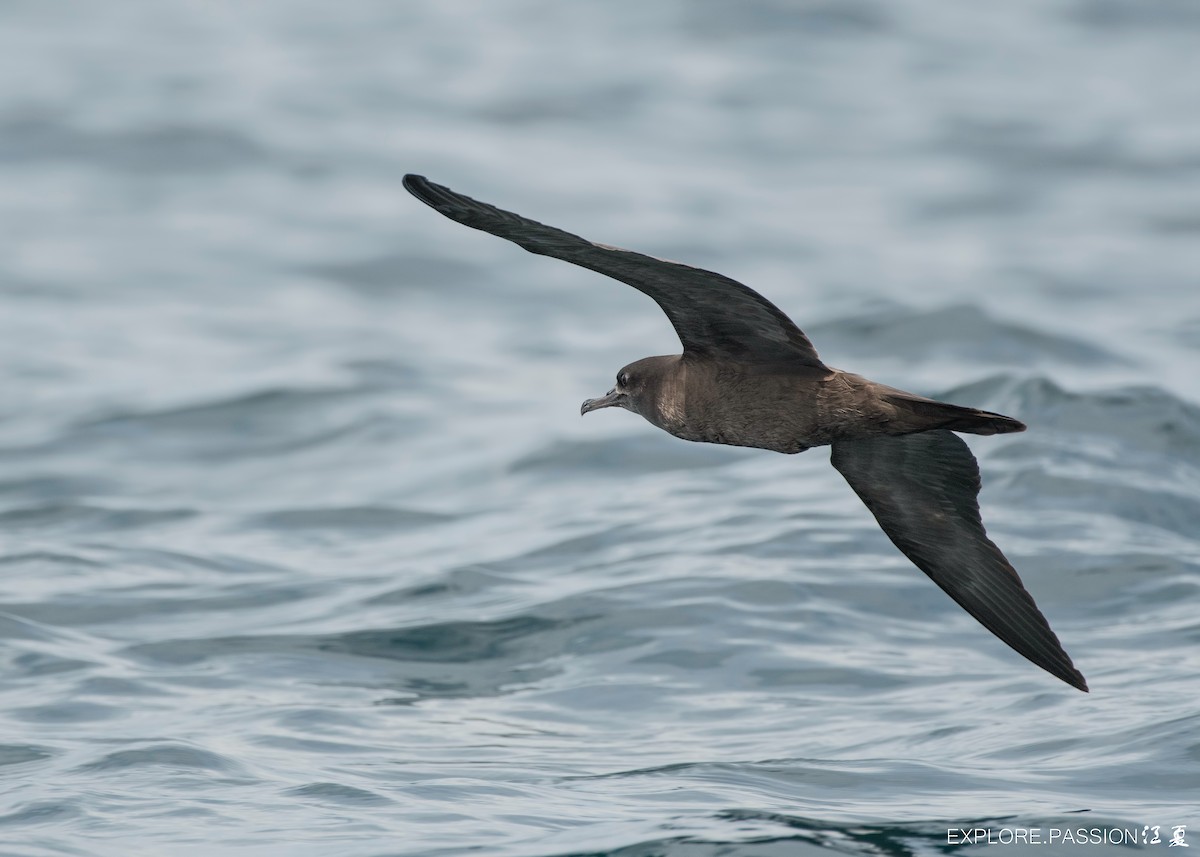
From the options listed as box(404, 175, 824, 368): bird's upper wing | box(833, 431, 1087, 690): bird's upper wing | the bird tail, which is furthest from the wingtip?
box(833, 431, 1087, 690): bird's upper wing

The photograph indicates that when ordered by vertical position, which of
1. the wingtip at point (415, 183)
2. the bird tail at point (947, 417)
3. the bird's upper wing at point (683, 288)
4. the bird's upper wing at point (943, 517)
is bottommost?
the bird's upper wing at point (943, 517)

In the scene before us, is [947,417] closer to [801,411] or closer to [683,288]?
[801,411]

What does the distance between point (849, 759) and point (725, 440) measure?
109 inches

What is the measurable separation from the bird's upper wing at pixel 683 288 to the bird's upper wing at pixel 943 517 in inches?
43.6

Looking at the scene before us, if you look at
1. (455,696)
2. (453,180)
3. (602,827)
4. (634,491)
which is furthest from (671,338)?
(602,827)

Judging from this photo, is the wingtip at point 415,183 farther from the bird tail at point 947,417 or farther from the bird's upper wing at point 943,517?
the bird's upper wing at point 943,517

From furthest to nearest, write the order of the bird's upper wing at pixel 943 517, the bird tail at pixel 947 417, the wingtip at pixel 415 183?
the bird's upper wing at pixel 943 517 < the bird tail at pixel 947 417 < the wingtip at pixel 415 183

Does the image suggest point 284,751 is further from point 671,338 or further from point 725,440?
point 671,338

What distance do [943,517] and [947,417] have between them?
4.92 feet

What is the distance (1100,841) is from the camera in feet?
26.5

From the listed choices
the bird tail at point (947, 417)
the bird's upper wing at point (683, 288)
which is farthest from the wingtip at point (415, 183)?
the bird tail at point (947, 417)

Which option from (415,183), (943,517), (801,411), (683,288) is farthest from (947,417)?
(415,183)

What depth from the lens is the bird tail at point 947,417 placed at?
7.01 m

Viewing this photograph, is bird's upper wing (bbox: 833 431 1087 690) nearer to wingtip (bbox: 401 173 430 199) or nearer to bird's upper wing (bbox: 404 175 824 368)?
bird's upper wing (bbox: 404 175 824 368)
